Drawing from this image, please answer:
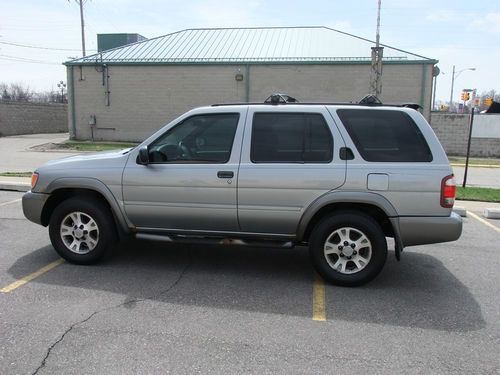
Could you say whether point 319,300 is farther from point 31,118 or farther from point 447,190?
point 31,118

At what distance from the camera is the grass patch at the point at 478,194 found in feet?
34.5

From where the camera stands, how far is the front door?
4.93m

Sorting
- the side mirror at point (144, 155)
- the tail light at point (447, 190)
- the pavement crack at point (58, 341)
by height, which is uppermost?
the side mirror at point (144, 155)

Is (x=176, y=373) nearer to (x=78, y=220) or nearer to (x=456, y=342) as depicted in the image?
(x=456, y=342)

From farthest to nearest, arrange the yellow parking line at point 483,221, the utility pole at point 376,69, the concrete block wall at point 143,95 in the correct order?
the concrete block wall at point 143,95
the utility pole at point 376,69
the yellow parking line at point 483,221

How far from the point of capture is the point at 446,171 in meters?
4.58

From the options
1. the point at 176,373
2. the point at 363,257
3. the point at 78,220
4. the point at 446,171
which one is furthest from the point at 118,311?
the point at 446,171

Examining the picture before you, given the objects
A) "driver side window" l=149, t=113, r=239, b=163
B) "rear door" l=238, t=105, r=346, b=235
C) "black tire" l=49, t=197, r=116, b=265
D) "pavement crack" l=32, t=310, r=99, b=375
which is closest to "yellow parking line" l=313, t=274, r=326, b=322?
"rear door" l=238, t=105, r=346, b=235

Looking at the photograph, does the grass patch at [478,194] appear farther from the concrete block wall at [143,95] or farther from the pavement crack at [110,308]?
the concrete block wall at [143,95]

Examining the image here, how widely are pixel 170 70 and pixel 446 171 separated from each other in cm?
2270

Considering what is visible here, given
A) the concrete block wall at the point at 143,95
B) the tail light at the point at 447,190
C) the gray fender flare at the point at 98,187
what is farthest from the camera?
the concrete block wall at the point at 143,95

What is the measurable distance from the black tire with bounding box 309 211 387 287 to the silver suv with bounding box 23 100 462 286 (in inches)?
0.4

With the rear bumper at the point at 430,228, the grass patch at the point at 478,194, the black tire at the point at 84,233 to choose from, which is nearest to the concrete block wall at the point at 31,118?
the grass patch at the point at 478,194

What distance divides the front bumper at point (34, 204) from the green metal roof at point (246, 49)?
66.9 ft
